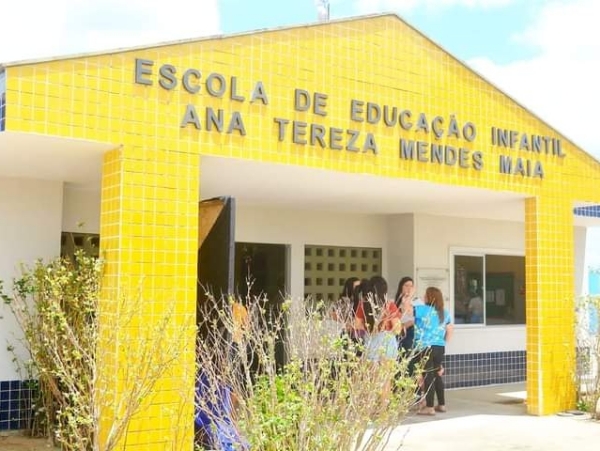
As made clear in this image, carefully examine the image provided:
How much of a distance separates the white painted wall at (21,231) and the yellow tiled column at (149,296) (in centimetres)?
178

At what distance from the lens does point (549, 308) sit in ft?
29.9

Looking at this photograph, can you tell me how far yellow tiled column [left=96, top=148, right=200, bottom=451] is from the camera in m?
5.68

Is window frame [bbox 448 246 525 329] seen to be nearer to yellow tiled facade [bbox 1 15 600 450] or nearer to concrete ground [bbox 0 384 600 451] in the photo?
concrete ground [bbox 0 384 600 451]

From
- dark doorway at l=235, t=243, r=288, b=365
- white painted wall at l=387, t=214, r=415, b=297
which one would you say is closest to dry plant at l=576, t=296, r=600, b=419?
white painted wall at l=387, t=214, r=415, b=297

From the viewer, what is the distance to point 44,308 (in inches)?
260

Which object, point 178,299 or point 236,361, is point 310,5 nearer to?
point 178,299

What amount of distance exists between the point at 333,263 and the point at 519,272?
3567 mm

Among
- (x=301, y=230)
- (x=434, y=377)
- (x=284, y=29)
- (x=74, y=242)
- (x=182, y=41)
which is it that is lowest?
(x=434, y=377)

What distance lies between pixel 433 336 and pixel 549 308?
1.43 meters

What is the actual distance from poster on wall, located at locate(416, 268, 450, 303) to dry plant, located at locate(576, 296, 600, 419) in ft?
7.86

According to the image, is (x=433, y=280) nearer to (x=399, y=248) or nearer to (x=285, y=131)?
(x=399, y=248)

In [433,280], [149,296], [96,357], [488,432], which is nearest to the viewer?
[96,357]

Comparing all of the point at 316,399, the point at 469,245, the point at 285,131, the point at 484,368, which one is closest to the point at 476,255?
the point at 469,245

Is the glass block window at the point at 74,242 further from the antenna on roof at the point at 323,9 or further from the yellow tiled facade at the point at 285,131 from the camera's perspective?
the antenna on roof at the point at 323,9
